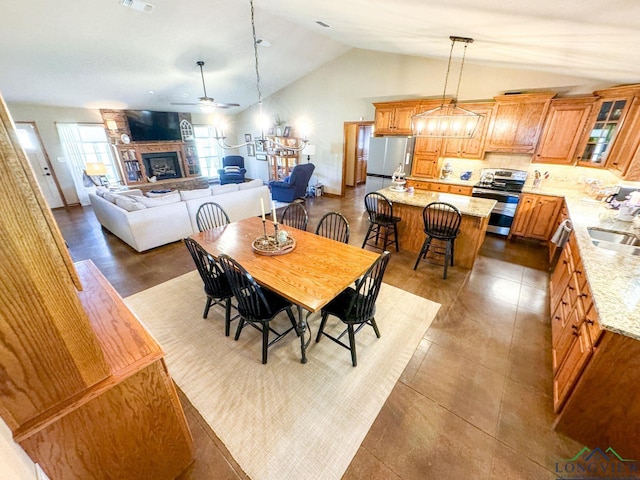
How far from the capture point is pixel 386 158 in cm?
559

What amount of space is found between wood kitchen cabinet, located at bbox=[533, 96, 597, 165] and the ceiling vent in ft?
20.0

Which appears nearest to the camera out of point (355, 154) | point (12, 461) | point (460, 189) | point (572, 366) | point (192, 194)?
point (12, 461)

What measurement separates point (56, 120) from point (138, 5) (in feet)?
16.1

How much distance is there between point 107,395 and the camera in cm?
104

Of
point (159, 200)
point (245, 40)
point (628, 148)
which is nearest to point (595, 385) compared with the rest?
point (628, 148)

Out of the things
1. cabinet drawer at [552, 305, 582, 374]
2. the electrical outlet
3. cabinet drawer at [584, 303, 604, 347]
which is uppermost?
cabinet drawer at [584, 303, 604, 347]

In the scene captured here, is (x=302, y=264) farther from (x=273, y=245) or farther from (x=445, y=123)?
(x=445, y=123)

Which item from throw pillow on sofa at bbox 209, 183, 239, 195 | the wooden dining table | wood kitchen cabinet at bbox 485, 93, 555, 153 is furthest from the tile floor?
wood kitchen cabinet at bbox 485, 93, 555, 153

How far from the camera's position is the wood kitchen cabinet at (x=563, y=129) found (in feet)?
12.2

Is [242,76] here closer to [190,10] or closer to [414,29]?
[190,10]

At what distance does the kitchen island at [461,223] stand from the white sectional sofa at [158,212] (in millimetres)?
Answer: 2819

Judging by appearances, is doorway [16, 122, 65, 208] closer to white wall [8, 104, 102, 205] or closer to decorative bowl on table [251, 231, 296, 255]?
white wall [8, 104, 102, 205]

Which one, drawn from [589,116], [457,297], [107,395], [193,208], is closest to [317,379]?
[107,395]

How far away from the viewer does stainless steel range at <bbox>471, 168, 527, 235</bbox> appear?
422 cm
